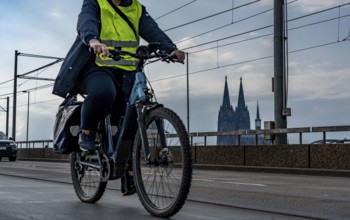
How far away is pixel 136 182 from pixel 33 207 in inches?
43.1

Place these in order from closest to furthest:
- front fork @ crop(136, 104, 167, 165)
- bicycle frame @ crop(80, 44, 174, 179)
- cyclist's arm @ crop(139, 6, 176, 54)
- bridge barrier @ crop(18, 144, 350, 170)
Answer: front fork @ crop(136, 104, 167, 165)
bicycle frame @ crop(80, 44, 174, 179)
cyclist's arm @ crop(139, 6, 176, 54)
bridge barrier @ crop(18, 144, 350, 170)

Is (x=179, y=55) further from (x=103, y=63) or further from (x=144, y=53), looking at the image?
(x=103, y=63)

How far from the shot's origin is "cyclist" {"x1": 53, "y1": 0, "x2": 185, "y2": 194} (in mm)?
5035

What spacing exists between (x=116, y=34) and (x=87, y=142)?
1033 millimetres

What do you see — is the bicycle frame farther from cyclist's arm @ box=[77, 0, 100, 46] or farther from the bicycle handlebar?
cyclist's arm @ box=[77, 0, 100, 46]

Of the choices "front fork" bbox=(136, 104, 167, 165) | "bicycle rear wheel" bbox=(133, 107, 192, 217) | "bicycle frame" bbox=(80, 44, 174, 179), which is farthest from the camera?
"bicycle frame" bbox=(80, 44, 174, 179)

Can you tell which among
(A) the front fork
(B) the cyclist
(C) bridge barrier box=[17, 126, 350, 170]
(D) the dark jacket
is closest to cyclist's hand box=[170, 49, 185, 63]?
(B) the cyclist

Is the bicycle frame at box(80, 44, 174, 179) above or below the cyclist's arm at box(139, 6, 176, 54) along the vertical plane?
below

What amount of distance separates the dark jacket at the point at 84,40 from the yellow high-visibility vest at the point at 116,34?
0.06m

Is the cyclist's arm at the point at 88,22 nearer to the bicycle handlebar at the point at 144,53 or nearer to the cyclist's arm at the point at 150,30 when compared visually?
the bicycle handlebar at the point at 144,53

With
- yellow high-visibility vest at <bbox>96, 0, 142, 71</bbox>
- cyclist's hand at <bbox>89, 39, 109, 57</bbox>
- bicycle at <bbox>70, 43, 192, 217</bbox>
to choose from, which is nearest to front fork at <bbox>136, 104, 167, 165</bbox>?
bicycle at <bbox>70, 43, 192, 217</bbox>

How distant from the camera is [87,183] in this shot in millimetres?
5875

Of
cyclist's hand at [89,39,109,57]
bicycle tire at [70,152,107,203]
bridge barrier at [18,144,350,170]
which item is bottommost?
bicycle tire at [70,152,107,203]

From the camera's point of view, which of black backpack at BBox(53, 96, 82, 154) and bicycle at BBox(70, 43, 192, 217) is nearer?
bicycle at BBox(70, 43, 192, 217)
